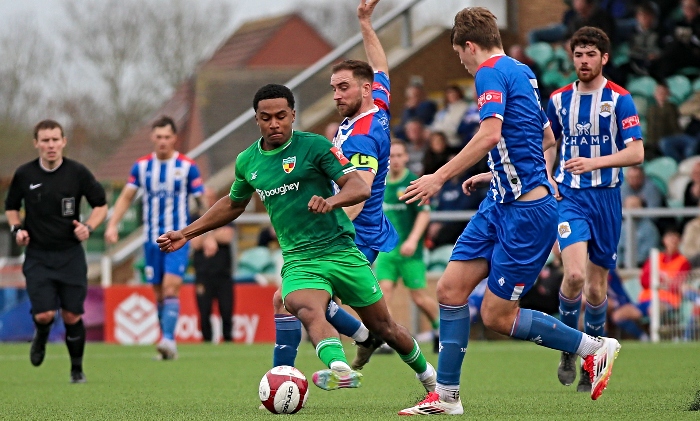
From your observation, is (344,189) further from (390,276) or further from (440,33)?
(440,33)

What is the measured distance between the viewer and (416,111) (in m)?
20.0

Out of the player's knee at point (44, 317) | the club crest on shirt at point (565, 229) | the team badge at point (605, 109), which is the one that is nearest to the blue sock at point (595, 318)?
the club crest on shirt at point (565, 229)

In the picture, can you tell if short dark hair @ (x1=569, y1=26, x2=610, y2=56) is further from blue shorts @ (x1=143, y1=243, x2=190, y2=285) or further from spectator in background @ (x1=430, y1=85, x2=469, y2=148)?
spectator in background @ (x1=430, y1=85, x2=469, y2=148)

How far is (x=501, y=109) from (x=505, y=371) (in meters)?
4.56

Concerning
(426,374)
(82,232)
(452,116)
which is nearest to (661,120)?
(452,116)

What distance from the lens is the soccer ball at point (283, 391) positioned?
6691mm

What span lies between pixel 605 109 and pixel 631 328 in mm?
7119

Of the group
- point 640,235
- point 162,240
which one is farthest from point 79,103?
point 162,240

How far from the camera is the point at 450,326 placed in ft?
22.5

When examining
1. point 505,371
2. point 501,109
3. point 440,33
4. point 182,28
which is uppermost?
point 182,28

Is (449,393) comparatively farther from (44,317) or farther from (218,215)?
A: (44,317)

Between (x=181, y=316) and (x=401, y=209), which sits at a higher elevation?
(x=401, y=209)

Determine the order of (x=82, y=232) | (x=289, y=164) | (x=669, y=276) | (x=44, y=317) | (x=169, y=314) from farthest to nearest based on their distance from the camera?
(x=669, y=276) < (x=169, y=314) < (x=44, y=317) < (x=82, y=232) < (x=289, y=164)

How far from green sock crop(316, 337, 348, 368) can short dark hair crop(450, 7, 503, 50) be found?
1796mm
